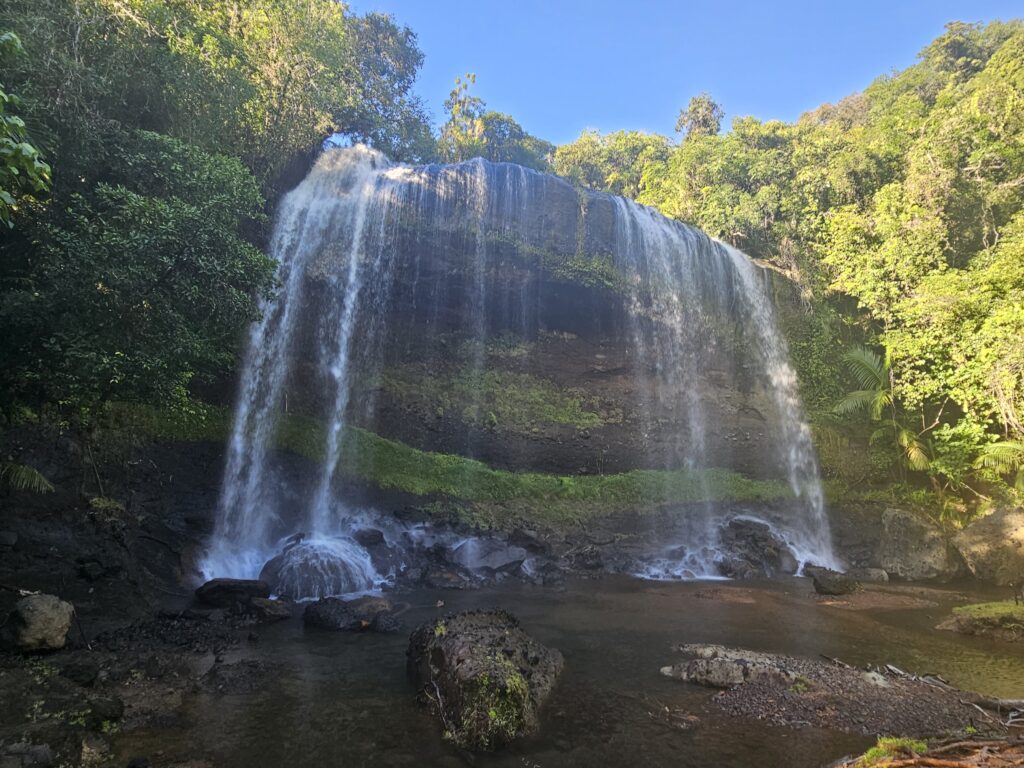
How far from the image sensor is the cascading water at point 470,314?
15.0 meters

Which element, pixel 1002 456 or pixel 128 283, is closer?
pixel 128 283

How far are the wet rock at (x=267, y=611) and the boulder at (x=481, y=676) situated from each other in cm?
336

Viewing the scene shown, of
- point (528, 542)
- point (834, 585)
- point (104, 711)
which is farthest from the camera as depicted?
point (528, 542)

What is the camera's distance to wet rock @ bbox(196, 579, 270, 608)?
926 cm

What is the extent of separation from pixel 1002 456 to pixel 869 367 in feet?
12.9

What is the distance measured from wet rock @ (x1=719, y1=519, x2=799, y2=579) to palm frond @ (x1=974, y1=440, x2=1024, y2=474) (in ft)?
18.0

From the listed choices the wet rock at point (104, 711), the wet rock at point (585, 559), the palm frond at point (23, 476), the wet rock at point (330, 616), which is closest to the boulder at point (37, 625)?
the wet rock at point (104, 711)

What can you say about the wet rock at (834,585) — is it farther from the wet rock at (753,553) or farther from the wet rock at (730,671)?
the wet rock at (730,671)

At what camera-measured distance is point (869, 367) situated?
1680 cm

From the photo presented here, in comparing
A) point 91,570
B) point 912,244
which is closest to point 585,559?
point 91,570

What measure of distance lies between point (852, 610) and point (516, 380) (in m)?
11.3

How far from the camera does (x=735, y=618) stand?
9359 millimetres

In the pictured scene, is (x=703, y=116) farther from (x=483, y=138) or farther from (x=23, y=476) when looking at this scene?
(x=23, y=476)

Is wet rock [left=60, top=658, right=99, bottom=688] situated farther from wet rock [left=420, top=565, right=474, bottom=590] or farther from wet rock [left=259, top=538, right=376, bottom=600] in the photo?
wet rock [left=420, top=565, right=474, bottom=590]
